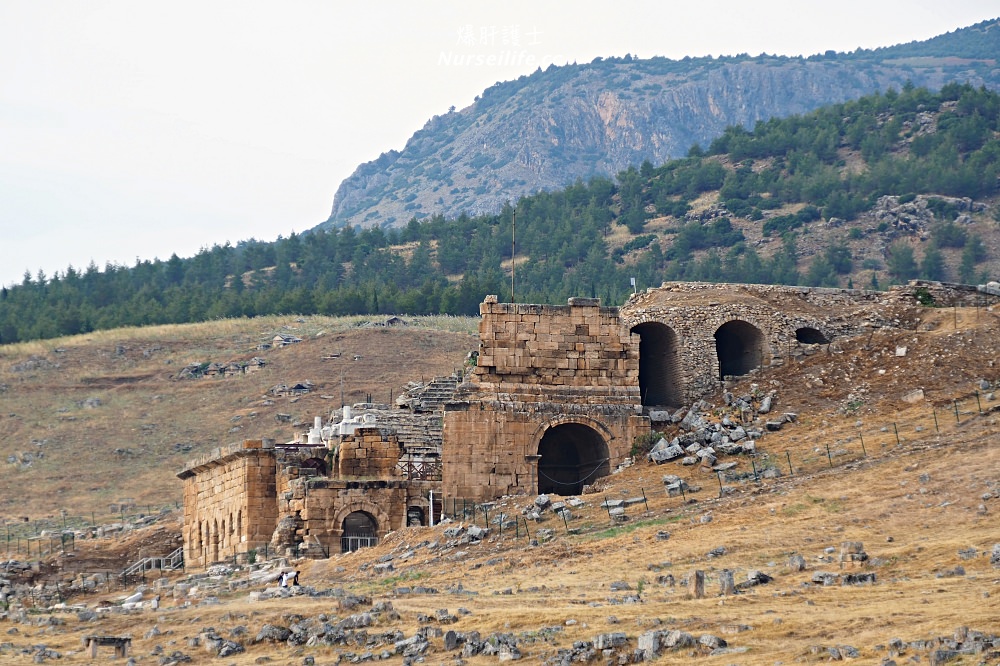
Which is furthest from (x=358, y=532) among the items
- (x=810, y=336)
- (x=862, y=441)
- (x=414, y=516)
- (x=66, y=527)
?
(x=66, y=527)

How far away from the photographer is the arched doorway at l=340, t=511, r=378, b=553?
36938 mm

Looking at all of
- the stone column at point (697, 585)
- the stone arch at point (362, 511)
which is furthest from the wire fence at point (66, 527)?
the stone column at point (697, 585)

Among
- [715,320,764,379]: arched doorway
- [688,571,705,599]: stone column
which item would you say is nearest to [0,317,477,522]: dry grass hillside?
[715,320,764,379]: arched doorway

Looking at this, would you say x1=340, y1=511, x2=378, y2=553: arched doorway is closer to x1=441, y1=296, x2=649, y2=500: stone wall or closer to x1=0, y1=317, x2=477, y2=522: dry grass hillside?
x1=441, y1=296, x2=649, y2=500: stone wall

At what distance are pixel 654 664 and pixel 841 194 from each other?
92.0m

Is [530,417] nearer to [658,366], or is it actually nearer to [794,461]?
[658,366]

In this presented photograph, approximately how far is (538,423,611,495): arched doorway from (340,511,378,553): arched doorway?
4.03 metres

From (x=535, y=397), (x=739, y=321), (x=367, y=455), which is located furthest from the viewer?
(x=739, y=321)

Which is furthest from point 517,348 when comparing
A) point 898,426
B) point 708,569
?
point 708,569

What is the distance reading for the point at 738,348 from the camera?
41531 mm

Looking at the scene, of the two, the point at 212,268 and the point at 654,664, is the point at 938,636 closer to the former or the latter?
the point at 654,664

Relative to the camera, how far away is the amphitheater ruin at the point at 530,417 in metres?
36.2

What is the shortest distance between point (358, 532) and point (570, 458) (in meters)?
5.47

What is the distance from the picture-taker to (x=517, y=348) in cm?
3722
